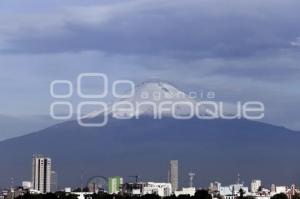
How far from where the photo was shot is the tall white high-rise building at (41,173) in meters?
140

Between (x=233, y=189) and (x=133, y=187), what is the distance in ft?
49.8

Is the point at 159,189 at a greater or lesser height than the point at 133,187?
lesser

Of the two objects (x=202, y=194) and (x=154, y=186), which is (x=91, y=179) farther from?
(x=202, y=194)

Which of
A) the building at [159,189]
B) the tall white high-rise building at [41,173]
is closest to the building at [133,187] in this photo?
the building at [159,189]

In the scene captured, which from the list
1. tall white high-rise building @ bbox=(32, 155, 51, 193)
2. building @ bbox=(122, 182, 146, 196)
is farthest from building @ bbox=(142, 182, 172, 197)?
tall white high-rise building @ bbox=(32, 155, 51, 193)

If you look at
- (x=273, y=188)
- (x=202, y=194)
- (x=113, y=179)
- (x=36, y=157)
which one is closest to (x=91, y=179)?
(x=113, y=179)

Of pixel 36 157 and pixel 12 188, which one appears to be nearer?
pixel 12 188

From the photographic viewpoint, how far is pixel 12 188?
420 ft

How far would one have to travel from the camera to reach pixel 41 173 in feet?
466

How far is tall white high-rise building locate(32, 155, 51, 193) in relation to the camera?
461 ft

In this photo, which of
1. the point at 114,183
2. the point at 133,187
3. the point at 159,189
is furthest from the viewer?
the point at 114,183

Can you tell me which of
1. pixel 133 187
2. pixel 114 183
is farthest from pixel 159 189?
pixel 114 183

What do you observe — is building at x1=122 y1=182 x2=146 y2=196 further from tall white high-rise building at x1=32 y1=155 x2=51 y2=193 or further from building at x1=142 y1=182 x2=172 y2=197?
tall white high-rise building at x1=32 y1=155 x2=51 y2=193

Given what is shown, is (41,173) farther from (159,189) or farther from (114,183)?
(159,189)
